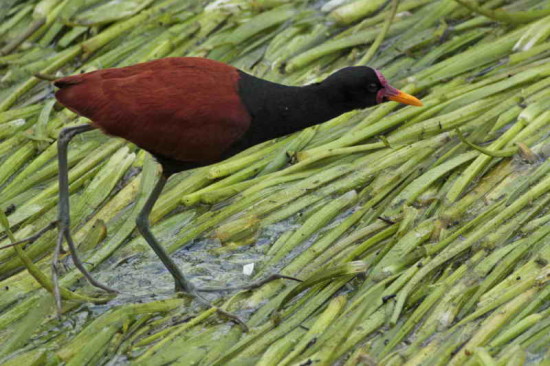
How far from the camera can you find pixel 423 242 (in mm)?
4066

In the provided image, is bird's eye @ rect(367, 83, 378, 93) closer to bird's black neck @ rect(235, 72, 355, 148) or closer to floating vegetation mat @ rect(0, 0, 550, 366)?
bird's black neck @ rect(235, 72, 355, 148)

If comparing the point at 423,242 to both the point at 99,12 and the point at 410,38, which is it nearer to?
the point at 410,38

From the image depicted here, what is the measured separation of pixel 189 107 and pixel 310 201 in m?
0.82

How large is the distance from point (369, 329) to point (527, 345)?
0.57 m

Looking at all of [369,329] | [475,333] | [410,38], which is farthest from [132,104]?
[410,38]

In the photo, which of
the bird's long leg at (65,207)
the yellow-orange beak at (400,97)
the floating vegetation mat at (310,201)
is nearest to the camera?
the floating vegetation mat at (310,201)

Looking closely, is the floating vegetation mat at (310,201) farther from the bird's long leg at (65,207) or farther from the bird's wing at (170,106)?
the bird's wing at (170,106)

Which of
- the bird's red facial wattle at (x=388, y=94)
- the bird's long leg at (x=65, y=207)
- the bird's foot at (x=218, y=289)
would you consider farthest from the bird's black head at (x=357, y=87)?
the bird's long leg at (x=65, y=207)

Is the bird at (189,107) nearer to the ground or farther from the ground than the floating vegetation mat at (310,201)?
farther from the ground

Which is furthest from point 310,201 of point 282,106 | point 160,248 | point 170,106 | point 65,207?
point 65,207

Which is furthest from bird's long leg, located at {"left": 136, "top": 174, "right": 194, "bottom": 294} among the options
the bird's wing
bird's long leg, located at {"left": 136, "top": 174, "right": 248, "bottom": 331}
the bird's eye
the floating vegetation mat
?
the bird's eye

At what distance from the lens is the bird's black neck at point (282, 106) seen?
411 centimetres

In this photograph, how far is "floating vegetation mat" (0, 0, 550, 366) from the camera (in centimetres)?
364

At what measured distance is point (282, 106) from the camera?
163 inches
